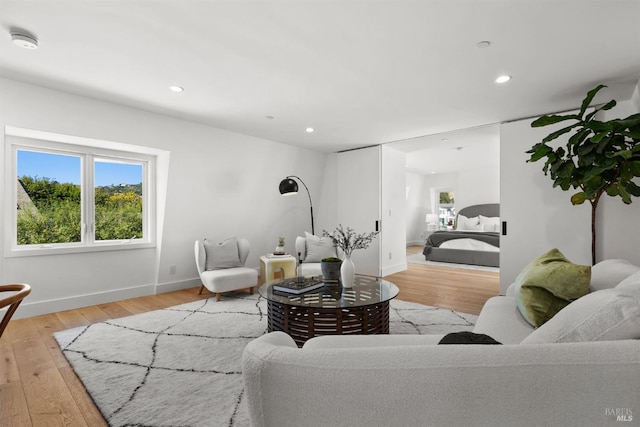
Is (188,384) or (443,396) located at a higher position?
(443,396)

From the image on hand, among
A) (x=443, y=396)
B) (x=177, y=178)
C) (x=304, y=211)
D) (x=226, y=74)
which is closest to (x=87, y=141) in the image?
(x=177, y=178)

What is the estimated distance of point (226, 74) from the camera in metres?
3.02

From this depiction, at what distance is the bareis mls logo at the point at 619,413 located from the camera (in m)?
0.74

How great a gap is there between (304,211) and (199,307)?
3052mm

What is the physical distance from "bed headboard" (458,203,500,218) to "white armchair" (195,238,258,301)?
7.54 meters

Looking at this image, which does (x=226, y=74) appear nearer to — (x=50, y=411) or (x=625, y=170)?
(x=50, y=411)

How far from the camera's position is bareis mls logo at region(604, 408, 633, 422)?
74 cm

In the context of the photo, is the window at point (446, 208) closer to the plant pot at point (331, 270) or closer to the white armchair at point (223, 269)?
the white armchair at point (223, 269)

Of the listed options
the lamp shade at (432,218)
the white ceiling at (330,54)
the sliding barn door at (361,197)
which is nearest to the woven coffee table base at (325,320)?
the white ceiling at (330,54)

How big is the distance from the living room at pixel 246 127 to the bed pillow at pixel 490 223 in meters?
4.83

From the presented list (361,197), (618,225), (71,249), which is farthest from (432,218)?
(71,249)

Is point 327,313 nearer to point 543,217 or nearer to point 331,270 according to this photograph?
point 331,270

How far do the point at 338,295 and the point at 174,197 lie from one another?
296 cm

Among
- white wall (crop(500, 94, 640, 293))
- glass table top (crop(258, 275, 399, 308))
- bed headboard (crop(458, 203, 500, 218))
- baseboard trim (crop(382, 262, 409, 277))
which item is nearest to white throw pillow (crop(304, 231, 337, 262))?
baseboard trim (crop(382, 262, 409, 277))
